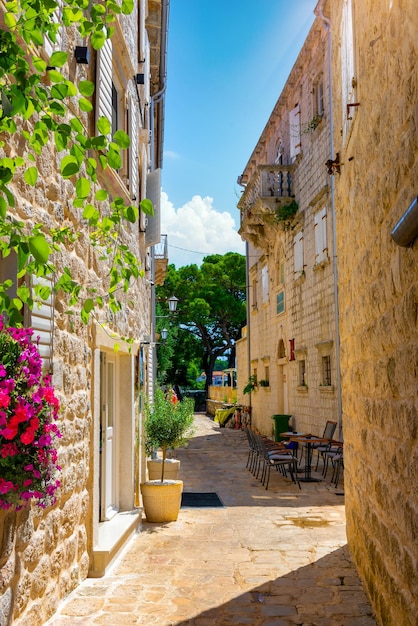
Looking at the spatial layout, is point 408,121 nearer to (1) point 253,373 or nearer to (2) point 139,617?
(2) point 139,617

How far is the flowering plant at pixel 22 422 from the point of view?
2785 millimetres

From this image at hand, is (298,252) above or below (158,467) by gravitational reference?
above

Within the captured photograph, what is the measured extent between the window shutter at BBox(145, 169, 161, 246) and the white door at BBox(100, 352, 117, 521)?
2879 mm

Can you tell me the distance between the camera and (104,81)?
569cm

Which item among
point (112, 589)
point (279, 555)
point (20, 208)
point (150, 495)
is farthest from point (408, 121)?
point (150, 495)

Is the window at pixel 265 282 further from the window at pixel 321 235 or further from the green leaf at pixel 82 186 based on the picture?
the green leaf at pixel 82 186

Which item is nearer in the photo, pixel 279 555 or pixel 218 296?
pixel 279 555

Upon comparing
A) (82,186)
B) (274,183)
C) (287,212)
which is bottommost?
(82,186)

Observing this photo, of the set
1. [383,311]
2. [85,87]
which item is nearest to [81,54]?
[85,87]

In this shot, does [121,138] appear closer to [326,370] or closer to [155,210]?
[155,210]

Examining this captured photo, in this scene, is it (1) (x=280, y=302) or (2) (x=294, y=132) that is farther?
(1) (x=280, y=302)

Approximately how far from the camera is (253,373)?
909 inches

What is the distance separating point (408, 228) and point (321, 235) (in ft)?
36.8

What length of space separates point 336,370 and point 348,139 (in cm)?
789
